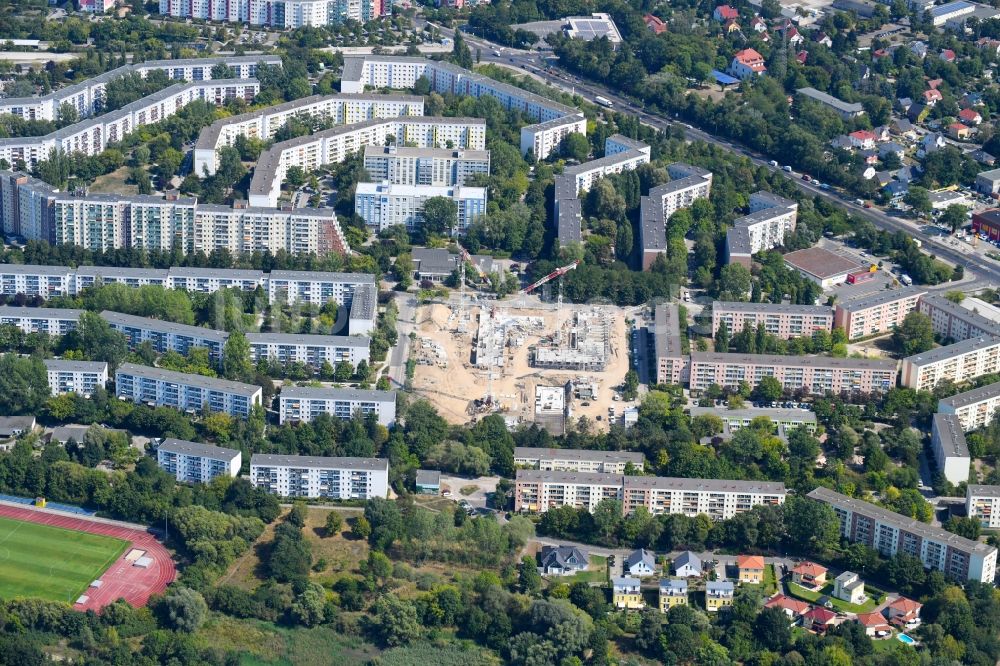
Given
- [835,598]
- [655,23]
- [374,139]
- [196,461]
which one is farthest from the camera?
[655,23]

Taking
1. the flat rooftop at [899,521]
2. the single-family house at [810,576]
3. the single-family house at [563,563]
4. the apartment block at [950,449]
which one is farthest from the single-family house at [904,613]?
the single-family house at [563,563]

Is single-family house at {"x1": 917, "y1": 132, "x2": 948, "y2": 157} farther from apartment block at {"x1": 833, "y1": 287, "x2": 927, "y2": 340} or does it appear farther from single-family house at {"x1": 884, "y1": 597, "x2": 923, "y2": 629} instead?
single-family house at {"x1": 884, "y1": 597, "x2": 923, "y2": 629}

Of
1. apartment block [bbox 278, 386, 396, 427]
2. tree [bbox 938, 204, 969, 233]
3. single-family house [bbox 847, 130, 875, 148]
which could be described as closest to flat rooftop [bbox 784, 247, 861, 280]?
tree [bbox 938, 204, 969, 233]

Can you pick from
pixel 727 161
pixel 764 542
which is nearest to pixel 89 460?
pixel 764 542

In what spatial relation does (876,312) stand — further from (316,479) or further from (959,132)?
(316,479)

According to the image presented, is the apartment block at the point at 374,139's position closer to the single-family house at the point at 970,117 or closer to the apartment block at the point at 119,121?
the apartment block at the point at 119,121

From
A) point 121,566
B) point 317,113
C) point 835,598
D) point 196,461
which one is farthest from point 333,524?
point 317,113
